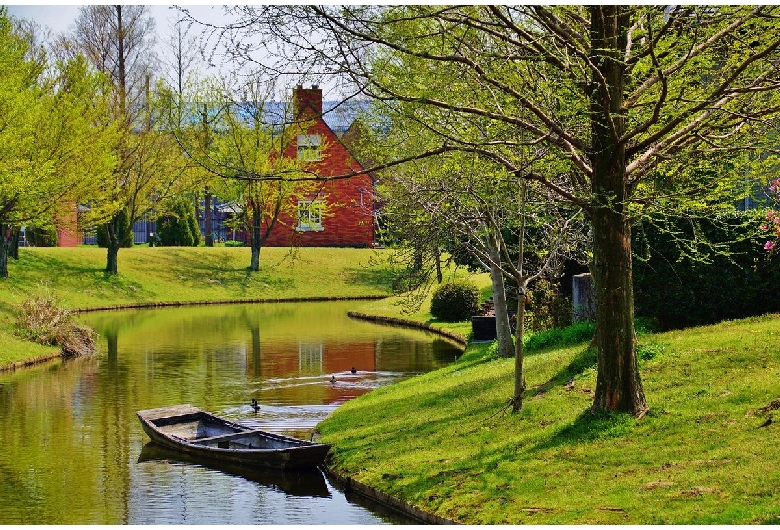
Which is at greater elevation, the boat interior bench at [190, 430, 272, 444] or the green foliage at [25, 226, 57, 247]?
the green foliage at [25, 226, 57, 247]

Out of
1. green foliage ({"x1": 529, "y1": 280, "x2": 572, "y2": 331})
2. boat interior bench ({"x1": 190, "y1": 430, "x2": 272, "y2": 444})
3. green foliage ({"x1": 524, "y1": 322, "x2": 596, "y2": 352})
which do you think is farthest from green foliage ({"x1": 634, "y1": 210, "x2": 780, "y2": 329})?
boat interior bench ({"x1": 190, "y1": 430, "x2": 272, "y2": 444})

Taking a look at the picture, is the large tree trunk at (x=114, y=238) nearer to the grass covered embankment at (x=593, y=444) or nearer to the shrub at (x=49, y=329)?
the shrub at (x=49, y=329)

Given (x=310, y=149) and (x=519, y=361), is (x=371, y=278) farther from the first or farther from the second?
(x=519, y=361)

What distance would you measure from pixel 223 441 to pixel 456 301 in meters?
25.5

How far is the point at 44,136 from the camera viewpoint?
4494cm

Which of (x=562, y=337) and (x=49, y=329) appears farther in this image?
(x=49, y=329)

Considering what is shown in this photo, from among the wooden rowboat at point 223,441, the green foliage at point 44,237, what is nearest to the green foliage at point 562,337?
the wooden rowboat at point 223,441

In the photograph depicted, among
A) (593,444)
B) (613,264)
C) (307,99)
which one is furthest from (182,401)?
(613,264)

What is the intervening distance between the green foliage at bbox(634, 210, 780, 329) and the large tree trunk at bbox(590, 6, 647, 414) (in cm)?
517

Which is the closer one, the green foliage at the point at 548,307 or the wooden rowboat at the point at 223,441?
the wooden rowboat at the point at 223,441

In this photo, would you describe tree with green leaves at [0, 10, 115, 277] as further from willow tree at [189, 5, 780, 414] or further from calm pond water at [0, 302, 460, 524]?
willow tree at [189, 5, 780, 414]

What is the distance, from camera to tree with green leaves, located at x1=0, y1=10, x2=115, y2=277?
38.2 metres

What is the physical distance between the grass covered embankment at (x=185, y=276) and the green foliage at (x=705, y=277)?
101 feet

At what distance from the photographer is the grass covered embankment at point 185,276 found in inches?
2137
